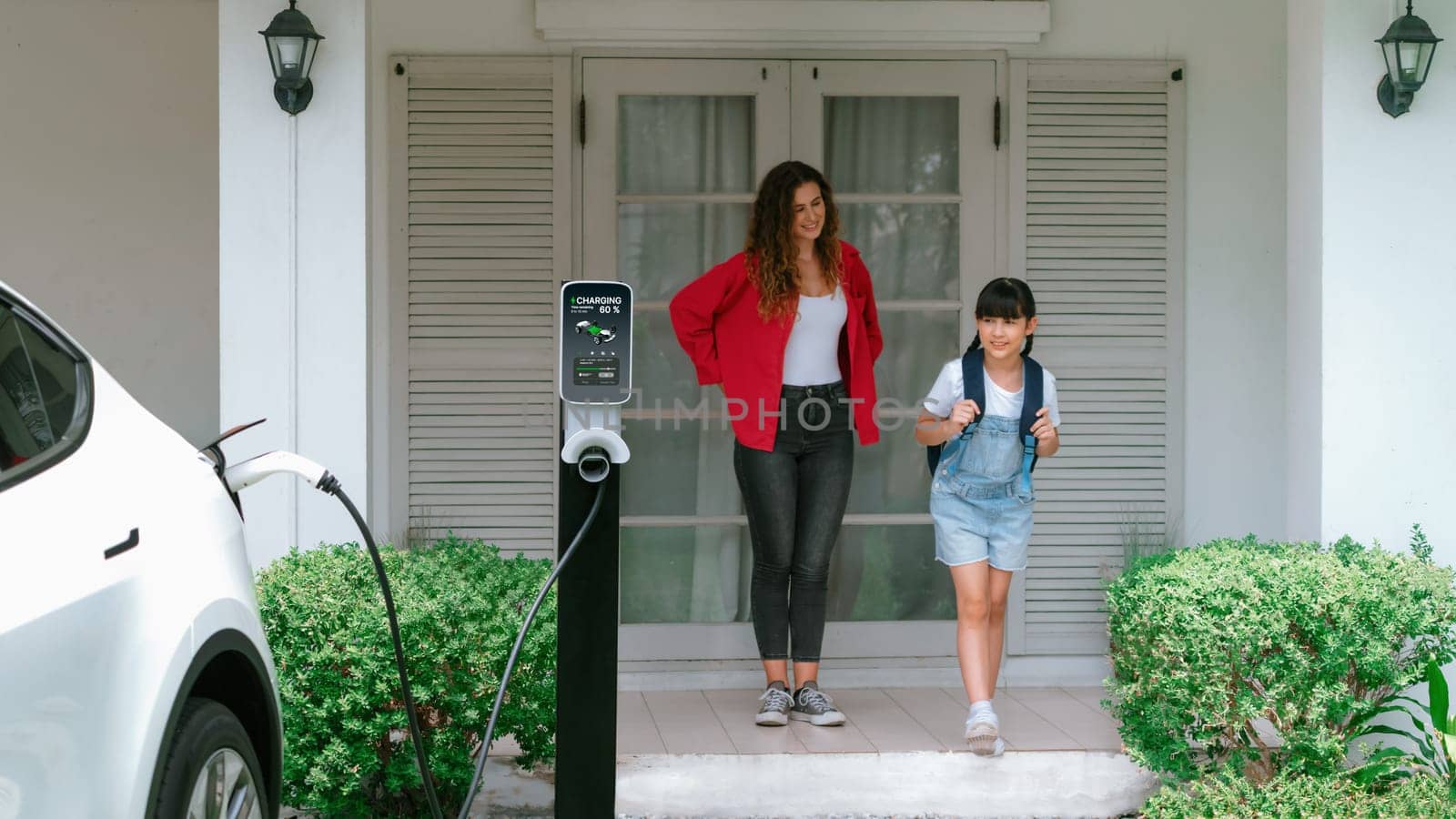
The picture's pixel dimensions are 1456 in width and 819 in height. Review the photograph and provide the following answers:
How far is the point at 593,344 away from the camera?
99.4 inches

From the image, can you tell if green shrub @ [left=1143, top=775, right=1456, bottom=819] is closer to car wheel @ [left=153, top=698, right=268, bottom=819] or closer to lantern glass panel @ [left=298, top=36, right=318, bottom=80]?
car wheel @ [left=153, top=698, right=268, bottom=819]

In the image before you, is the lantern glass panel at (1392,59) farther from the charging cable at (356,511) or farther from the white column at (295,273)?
the white column at (295,273)

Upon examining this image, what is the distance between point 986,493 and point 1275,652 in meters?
0.88

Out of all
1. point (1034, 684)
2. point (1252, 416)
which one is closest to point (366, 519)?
point (1034, 684)

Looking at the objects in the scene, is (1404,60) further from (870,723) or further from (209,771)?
(209,771)

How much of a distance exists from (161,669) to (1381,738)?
2980 mm

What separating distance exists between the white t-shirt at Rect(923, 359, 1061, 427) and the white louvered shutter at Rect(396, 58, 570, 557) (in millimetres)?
1491

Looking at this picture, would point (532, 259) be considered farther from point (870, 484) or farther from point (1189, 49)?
point (1189, 49)

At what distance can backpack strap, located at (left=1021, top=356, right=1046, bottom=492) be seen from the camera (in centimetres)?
365

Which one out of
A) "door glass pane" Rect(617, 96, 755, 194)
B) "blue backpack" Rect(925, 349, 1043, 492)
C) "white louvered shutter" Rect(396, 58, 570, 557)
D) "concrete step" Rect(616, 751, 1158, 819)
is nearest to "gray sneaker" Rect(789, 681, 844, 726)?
"concrete step" Rect(616, 751, 1158, 819)

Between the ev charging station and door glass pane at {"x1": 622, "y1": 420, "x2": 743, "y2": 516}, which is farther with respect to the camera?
door glass pane at {"x1": 622, "y1": 420, "x2": 743, "y2": 516}

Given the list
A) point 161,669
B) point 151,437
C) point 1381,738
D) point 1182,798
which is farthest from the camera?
point 1381,738

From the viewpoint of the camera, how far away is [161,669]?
1928mm

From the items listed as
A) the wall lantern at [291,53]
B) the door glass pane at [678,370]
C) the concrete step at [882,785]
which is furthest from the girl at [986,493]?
the wall lantern at [291,53]
